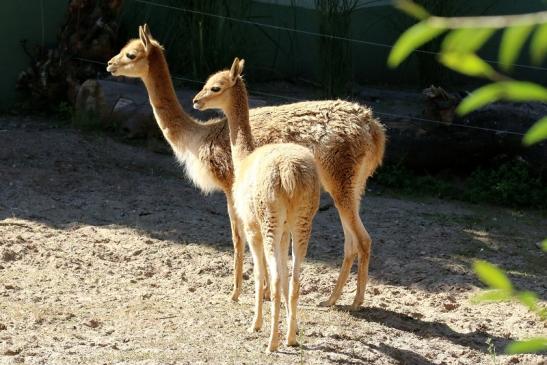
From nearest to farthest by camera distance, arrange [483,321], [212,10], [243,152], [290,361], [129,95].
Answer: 1. [290,361]
2. [243,152]
3. [483,321]
4. [129,95]
5. [212,10]

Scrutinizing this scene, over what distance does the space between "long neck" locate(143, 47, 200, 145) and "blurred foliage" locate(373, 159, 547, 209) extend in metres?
3.60

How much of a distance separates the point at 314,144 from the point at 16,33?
20.7 ft

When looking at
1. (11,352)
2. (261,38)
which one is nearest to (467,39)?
(11,352)

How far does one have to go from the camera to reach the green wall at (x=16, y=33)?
1135cm

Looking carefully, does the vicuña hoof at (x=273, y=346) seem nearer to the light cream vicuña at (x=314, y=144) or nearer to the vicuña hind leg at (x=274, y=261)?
the vicuña hind leg at (x=274, y=261)

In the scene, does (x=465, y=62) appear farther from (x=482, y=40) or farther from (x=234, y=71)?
(x=234, y=71)

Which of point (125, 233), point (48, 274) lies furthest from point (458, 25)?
point (125, 233)

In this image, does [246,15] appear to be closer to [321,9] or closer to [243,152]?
[321,9]

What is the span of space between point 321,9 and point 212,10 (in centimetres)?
147

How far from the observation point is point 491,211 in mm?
9539

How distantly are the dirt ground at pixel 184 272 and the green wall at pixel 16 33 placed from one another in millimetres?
1016

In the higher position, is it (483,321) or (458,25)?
(458,25)

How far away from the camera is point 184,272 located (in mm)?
7367

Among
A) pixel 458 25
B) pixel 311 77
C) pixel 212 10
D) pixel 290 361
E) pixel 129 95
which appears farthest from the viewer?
pixel 311 77
